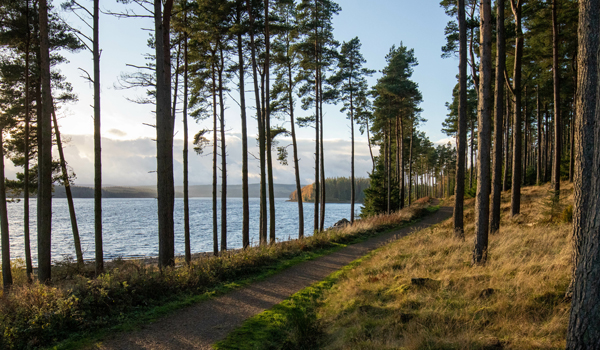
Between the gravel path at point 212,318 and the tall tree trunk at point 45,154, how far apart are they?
6686 mm

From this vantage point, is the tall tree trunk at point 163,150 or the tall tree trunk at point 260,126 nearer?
the tall tree trunk at point 163,150

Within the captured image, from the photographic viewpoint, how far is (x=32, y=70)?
14.3m

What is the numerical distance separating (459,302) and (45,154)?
1194 centimetres

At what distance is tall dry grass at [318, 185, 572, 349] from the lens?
4.01 metres

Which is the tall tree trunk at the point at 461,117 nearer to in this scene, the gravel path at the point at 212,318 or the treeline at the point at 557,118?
the treeline at the point at 557,118

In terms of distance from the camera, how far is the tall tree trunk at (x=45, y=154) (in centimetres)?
973

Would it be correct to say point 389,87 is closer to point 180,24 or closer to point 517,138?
point 517,138

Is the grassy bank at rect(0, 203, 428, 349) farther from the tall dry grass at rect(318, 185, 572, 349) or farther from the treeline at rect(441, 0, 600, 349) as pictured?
the treeline at rect(441, 0, 600, 349)

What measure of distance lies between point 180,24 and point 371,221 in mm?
15285

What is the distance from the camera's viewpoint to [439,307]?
499 cm

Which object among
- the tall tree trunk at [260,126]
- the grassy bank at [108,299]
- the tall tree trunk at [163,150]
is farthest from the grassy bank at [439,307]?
the tall tree trunk at [260,126]

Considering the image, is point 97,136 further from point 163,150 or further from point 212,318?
point 212,318

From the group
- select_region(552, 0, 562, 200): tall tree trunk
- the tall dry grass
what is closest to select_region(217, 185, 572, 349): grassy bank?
the tall dry grass

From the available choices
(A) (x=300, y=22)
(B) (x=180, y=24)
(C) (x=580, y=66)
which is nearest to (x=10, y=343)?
(C) (x=580, y=66)
